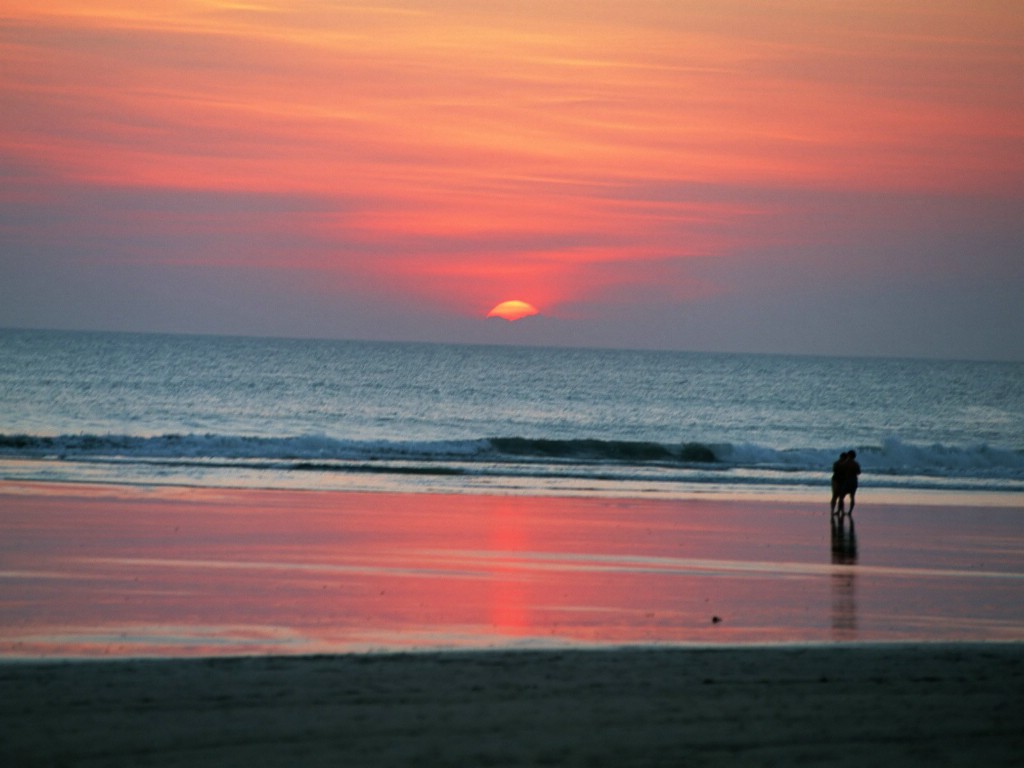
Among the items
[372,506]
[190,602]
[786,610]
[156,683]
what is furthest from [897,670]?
[372,506]

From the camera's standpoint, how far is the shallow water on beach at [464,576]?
11177mm

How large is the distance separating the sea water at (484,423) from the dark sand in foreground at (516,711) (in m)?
19.0

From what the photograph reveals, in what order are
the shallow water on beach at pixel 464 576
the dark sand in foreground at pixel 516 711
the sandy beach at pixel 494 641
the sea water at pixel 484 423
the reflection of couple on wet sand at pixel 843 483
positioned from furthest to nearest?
1. the sea water at pixel 484 423
2. the reflection of couple on wet sand at pixel 843 483
3. the shallow water on beach at pixel 464 576
4. the sandy beach at pixel 494 641
5. the dark sand in foreground at pixel 516 711

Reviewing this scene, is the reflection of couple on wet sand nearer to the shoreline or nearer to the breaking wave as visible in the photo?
the shoreline

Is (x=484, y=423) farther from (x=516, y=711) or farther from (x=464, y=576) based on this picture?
(x=516, y=711)

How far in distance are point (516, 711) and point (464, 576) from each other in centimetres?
698

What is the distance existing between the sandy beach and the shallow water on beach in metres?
0.06

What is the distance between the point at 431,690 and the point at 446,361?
A: 129619 mm

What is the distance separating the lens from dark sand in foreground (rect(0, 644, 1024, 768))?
6.77m

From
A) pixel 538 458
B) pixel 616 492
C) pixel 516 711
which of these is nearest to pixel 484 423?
pixel 538 458

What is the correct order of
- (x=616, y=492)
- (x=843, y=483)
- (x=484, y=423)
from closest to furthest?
(x=843, y=483)
(x=616, y=492)
(x=484, y=423)

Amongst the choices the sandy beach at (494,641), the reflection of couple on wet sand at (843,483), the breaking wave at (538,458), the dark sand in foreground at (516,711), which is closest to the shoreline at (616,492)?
the breaking wave at (538,458)

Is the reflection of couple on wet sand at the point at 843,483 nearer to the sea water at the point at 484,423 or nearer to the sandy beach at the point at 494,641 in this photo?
the sandy beach at the point at 494,641

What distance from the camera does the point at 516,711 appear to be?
7.73m
